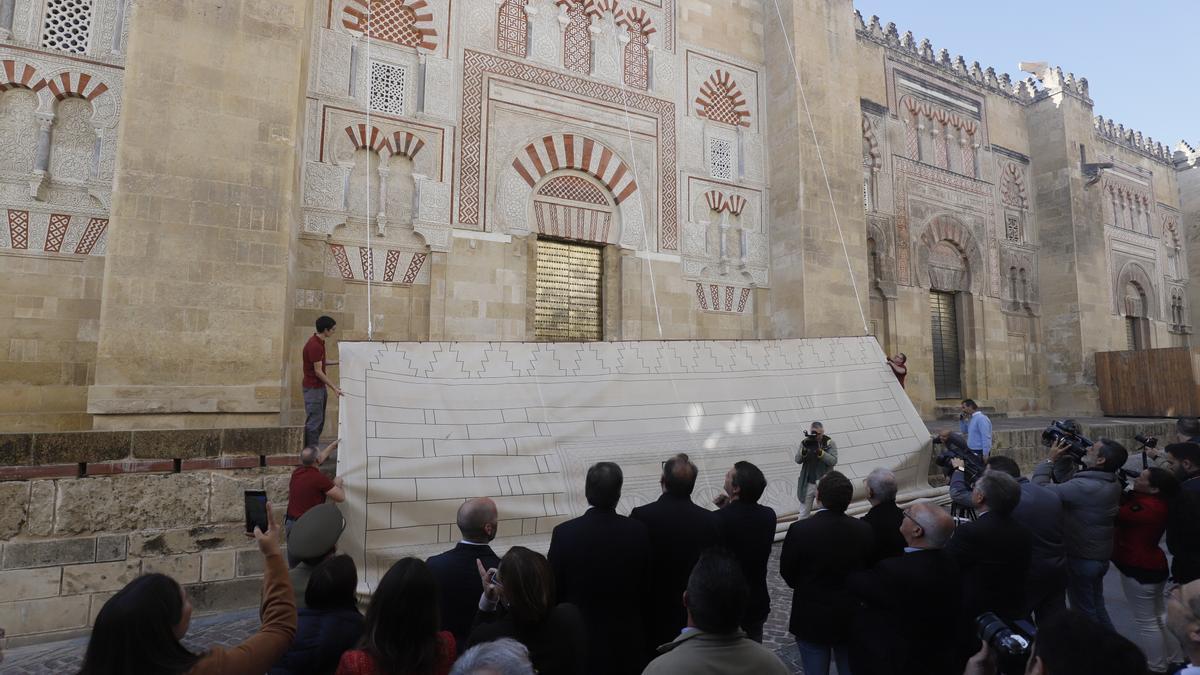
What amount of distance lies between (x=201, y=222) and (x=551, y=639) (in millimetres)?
4906

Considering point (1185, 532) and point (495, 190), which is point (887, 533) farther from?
point (495, 190)

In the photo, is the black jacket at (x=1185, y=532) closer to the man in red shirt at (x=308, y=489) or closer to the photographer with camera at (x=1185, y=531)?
the photographer with camera at (x=1185, y=531)

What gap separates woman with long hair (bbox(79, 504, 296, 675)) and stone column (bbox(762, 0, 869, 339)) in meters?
7.42

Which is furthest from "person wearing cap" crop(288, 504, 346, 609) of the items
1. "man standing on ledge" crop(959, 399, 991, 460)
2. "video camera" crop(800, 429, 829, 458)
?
"man standing on ledge" crop(959, 399, 991, 460)

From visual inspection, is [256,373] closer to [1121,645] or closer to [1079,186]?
[1121,645]

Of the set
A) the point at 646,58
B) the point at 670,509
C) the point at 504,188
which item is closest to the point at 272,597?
the point at 670,509

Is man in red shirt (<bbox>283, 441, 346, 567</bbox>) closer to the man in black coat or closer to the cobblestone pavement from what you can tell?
the cobblestone pavement

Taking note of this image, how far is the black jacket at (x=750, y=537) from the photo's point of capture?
7.72 feet

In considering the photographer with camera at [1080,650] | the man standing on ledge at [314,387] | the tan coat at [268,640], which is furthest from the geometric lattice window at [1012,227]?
the tan coat at [268,640]

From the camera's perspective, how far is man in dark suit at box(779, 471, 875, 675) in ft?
6.96

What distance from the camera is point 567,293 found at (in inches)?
288

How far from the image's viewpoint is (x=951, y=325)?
35.6ft

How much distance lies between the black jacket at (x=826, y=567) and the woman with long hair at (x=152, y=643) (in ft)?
5.40

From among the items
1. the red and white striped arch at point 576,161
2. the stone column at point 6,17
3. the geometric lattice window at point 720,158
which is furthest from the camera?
the geometric lattice window at point 720,158
